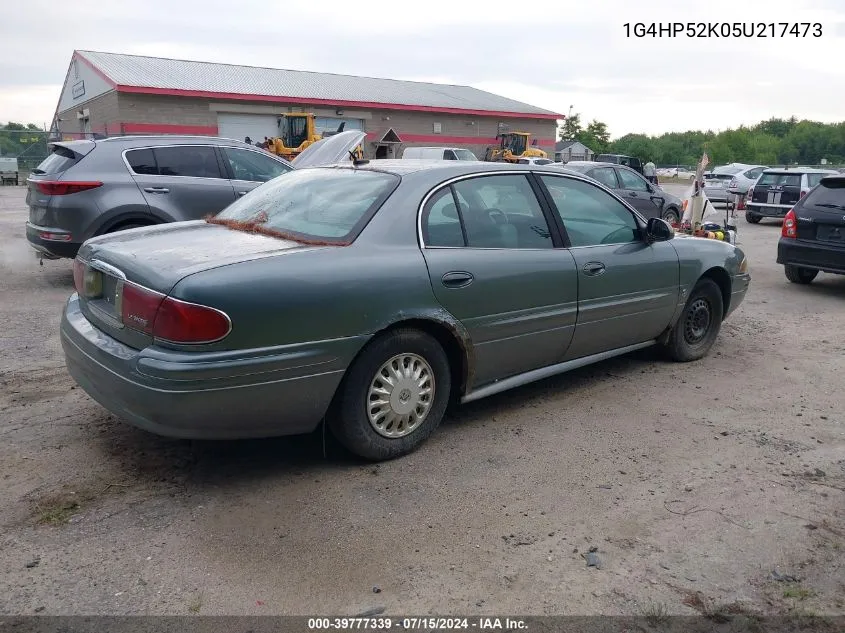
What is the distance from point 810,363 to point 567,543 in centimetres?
393

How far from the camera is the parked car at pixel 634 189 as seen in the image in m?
14.0

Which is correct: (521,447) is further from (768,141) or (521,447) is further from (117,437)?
(768,141)

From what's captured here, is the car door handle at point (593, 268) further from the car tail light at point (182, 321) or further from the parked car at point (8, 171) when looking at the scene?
the parked car at point (8, 171)

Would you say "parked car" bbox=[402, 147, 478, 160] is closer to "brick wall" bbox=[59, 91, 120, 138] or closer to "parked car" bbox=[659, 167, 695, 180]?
"brick wall" bbox=[59, 91, 120, 138]

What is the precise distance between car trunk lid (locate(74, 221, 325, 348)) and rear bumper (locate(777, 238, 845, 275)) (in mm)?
7620

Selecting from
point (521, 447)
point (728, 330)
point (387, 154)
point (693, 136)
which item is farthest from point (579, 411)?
point (693, 136)

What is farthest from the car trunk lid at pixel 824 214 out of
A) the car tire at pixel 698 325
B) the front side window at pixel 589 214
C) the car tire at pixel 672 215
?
the car tire at pixel 672 215

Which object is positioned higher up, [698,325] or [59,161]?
[59,161]

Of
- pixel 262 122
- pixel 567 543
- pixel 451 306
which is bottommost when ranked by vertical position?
pixel 567 543

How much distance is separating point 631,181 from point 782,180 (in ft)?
18.9

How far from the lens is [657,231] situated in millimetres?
5211

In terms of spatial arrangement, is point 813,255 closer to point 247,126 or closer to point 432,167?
point 432,167

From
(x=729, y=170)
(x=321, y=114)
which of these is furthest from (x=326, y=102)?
(x=729, y=170)

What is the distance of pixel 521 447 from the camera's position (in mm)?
4145
